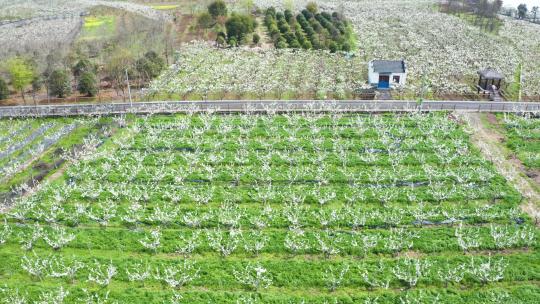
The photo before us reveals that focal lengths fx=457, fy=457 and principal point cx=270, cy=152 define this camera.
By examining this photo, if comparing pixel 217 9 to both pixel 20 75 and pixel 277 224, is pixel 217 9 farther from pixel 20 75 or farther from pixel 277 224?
pixel 277 224

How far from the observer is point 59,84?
5925 centimetres

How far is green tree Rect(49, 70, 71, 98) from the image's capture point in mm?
59312

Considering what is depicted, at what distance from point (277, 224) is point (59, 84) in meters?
40.8

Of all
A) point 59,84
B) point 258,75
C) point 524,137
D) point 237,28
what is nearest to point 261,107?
point 258,75

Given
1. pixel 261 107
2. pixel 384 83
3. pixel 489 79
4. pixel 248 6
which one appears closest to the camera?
pixel 261 107

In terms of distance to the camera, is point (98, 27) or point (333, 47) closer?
point (333, 47)

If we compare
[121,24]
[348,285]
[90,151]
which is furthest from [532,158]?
[121,24]

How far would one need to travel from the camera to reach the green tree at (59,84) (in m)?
59.3

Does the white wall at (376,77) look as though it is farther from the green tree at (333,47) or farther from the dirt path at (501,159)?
the green tree at (333,47)

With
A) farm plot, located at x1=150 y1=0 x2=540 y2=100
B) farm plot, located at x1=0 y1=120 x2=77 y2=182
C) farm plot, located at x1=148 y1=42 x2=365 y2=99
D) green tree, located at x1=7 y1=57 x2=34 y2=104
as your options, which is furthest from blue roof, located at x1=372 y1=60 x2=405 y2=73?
green tree, located at x1=7 y1=57 x2=34 y2=104

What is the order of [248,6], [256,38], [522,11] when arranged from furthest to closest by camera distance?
1. [248,6]
2. [522,11]
3. [256,38]

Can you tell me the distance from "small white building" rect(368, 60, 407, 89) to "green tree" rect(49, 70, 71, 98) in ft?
132

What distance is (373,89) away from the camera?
59375 mm

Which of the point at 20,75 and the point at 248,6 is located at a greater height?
the point at 248,6
